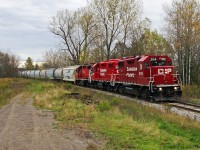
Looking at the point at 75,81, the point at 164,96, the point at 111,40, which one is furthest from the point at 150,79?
the point at 111,40

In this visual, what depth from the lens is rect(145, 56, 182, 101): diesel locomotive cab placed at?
76.9 ft

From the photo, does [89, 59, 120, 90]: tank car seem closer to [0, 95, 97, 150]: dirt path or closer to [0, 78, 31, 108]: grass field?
[0, 78, 31, 108]: grass field

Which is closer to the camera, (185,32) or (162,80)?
(162,80)

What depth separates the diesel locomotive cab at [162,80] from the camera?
23.4 metres

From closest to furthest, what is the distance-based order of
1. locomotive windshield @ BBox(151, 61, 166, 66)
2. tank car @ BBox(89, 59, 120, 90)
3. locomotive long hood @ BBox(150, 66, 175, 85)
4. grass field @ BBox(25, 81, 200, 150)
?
grass field @ BBox(25, 81, 200, 150) < locomotive long hood @ BBox(150, 66, 175, 85) < locomotive windshield @ BBox(151, 61, 166, 66) < tank car @ BBox(89, 59, 120, 90)

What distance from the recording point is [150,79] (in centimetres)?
2366

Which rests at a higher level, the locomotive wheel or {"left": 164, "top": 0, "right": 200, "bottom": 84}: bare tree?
{"left": 164, "top": 0, "right": 200, "bottom": 84}: bare tree

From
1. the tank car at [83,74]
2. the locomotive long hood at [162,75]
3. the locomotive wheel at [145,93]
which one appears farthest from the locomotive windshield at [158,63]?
the tank car at [83,74]

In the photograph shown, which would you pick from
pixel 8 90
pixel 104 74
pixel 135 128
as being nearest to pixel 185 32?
pixel 104 74

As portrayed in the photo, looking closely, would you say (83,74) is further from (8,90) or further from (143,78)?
(143,78)

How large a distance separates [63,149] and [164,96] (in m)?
15.6

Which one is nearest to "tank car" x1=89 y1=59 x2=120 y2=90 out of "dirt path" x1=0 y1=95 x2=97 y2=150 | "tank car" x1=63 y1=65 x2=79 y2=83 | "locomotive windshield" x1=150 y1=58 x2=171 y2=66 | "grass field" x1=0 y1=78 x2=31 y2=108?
"tank car" x1=63 y1=65 x2=79 y2=83

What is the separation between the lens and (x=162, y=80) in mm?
23984

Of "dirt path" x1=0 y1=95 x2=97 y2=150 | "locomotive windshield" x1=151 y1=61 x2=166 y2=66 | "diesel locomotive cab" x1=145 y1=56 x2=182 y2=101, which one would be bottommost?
"dirt path" x1=0 y1=95 x2=97 y2=150
